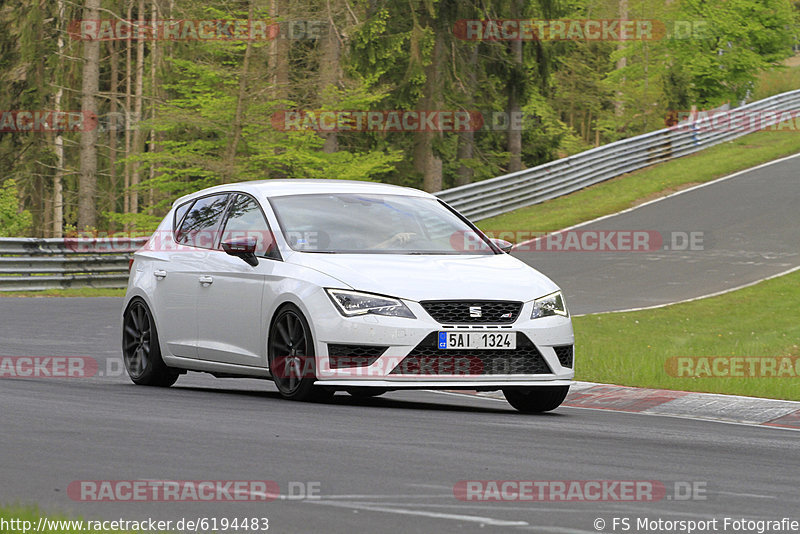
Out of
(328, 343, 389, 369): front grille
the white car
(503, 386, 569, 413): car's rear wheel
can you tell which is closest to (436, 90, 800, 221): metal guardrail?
the white car

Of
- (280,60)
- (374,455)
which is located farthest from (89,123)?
(374,455)

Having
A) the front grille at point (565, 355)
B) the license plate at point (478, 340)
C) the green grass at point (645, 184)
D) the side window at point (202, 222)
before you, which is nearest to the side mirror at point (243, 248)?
the side window at point (202, 222)

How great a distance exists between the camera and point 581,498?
21.8 ft

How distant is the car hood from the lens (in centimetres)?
1013

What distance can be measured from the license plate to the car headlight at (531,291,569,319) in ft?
0.98

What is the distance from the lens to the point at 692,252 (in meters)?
28.6

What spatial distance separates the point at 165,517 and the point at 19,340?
11.1 m

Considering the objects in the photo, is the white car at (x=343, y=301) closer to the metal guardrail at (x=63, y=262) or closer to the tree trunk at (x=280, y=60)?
the metal guardrail at (x=63, y=262)

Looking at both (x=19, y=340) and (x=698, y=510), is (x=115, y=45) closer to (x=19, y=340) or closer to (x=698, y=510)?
(x=19, y=340)

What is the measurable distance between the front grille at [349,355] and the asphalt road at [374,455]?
1.16 ft

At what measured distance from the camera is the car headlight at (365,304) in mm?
10023

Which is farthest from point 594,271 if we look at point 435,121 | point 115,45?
point 115,45

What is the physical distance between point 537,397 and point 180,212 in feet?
13.1

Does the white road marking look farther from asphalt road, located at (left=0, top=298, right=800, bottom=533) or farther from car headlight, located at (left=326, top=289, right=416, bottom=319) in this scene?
car headlight, located at (left=326, top=289, right=416, bottom=319)
